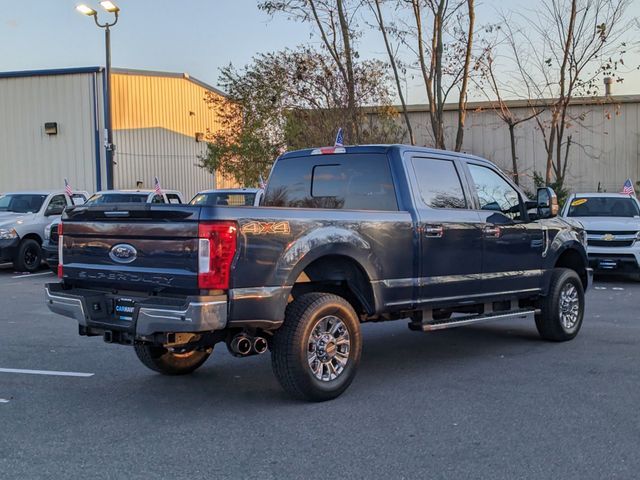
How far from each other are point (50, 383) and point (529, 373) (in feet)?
14.3

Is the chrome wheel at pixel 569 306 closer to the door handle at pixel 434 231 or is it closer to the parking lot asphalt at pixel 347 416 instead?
the parking lot asphalt at pixel 347 416

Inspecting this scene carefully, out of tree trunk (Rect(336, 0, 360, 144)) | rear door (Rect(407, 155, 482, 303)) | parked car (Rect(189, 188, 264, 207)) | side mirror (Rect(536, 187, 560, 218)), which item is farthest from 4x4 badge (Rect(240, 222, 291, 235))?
tree trunk (Rect(336, 0, 360, 144))

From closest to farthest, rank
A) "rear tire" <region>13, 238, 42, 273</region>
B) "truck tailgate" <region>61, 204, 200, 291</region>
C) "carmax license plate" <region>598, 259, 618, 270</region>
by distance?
"truck tailgate" <region>61, 204, 200, 291</region>
"carmax license plate" <region>598, 259, 618, 270</region>
"rear tire" <region>13, 238, 42, 273</region>

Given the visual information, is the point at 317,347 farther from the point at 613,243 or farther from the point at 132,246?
the point at 613,243

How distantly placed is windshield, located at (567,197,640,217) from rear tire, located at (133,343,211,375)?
1088 centimetres

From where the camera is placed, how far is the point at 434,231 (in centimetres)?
665

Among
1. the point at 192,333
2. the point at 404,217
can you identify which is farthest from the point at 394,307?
the point at 192,333

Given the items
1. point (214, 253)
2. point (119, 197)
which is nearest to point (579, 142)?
point (119, 197)

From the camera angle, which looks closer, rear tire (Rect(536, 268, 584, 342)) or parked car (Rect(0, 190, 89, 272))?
rear tire (Rect(536, 268, 584, 342))

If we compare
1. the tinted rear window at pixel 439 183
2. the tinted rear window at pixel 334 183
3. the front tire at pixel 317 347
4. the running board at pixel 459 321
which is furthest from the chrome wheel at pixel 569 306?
the front tire at pixel 317 347

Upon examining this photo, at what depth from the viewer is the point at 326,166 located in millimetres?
7098

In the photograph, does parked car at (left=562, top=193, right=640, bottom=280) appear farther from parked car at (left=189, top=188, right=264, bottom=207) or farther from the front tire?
the front tire

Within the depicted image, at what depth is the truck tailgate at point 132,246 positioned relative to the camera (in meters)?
5.11

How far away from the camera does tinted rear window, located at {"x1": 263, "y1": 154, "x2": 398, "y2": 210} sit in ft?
22.0
